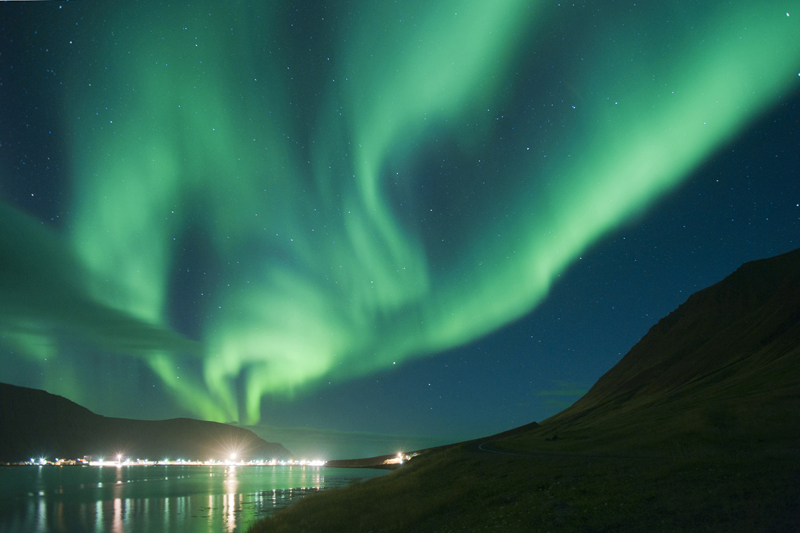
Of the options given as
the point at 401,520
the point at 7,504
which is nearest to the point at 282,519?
the point at 401,520

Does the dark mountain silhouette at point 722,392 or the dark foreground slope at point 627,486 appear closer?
the dark foreground slope at point 627,486

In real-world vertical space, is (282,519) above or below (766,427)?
below

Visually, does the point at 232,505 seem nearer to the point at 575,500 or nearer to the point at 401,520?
the point at 401,520

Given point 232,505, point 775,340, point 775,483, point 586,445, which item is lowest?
point 232,505

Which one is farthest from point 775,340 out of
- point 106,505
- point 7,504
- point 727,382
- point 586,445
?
point 7,504

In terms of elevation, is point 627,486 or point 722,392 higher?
point 722,392

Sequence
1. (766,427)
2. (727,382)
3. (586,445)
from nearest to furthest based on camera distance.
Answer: (766,427)
(586,445)
(727,382)

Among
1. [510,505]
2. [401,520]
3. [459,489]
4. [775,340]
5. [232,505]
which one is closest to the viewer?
[510,505]

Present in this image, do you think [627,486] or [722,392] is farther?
[722,392]

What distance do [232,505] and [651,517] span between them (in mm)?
68084

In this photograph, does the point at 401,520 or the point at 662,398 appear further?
the point at 662,398

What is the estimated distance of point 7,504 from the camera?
74062mm

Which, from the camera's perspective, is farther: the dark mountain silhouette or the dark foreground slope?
the dark mountain silhouette

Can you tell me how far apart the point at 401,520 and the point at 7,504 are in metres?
73.7
